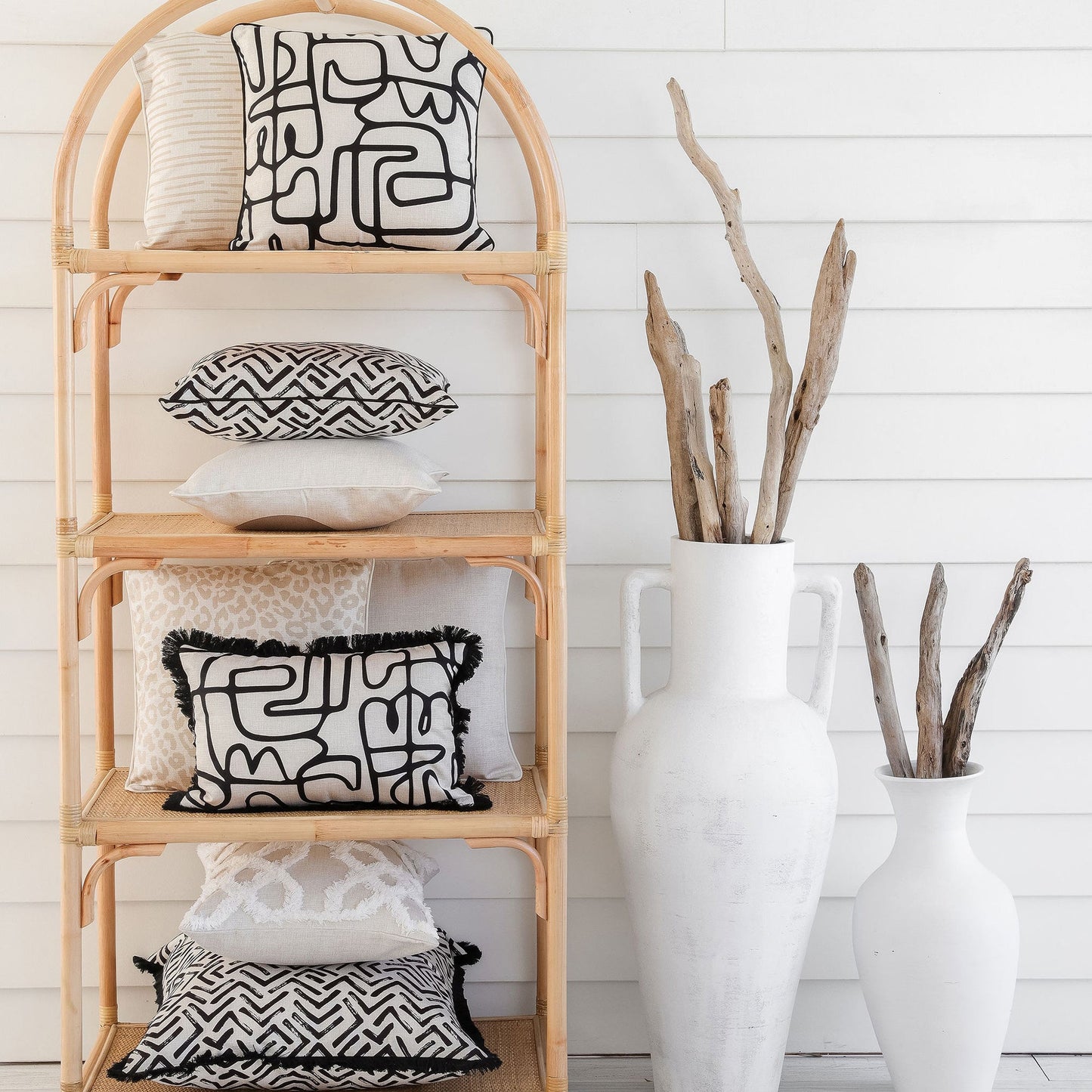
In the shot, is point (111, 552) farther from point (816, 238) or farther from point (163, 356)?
point (816, 238)

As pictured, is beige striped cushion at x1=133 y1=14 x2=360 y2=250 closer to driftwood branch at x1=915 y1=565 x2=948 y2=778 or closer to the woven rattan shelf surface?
the woven rattan shelf surface

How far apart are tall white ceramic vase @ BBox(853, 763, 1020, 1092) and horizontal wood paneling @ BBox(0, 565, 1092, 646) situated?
1.10 feet

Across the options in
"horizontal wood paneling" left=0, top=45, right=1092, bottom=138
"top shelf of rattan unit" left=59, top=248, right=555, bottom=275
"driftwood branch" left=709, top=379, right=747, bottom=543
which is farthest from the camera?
"horizontal wood paneling" left=0, top=45, right=1092, bottom=138

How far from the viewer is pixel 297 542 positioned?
5.20 feet

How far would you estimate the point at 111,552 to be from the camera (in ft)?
5.21

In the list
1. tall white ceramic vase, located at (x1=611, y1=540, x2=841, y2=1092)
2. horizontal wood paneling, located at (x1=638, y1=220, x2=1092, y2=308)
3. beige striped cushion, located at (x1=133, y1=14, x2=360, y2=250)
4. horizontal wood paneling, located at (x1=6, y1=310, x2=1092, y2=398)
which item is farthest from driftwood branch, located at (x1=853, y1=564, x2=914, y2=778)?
beige striped cushion, located at (x1=133, y1=14, x2=360, y2=250)

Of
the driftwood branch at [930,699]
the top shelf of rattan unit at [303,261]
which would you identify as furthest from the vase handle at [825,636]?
the top shelf of rattan unit at [303,261]

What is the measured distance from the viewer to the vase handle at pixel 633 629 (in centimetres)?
179

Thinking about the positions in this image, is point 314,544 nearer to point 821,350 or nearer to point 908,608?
point 821,350

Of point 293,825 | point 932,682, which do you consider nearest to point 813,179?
point 932,682

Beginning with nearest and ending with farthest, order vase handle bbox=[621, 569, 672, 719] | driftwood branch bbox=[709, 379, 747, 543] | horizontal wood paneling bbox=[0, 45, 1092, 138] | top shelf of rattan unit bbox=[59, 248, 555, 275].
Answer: top shelf of rattan unit bbox=[59, 248, 555, 275] < driftwood branch bbox=[709, 379, 747, 543] < vase handle bbox=[621, 569, 672, 719] < horizontal wood paneling bbox=[0, 45, 1092, 138]

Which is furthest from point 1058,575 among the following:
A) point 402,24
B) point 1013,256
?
point 402,24

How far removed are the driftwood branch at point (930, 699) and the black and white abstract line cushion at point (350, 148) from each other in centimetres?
103

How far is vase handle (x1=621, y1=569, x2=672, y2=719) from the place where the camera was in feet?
5.87
